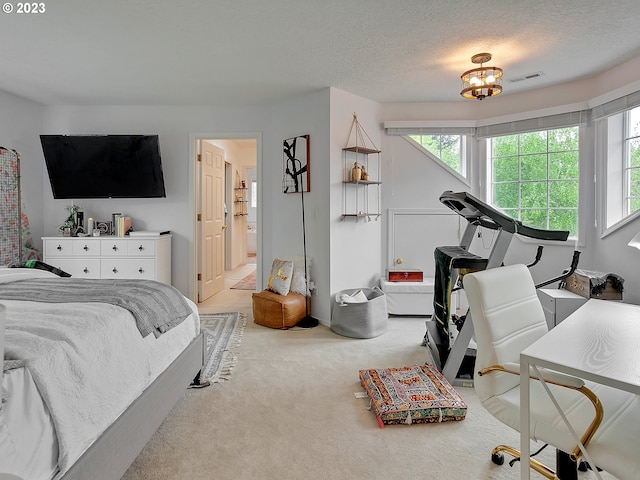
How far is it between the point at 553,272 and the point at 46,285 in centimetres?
437

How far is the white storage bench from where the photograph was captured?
13.1 ft

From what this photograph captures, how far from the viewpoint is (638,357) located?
43.7 inches

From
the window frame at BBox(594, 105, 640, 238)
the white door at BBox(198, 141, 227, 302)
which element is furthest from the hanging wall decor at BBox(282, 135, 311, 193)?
the window frame at BBox(594, 105, 640, 238)

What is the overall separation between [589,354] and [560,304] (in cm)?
227

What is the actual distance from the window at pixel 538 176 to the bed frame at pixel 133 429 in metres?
3.77

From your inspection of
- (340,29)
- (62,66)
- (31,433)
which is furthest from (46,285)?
(340,29)

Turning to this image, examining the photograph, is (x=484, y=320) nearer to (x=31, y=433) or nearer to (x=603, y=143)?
(x=31, y=433)

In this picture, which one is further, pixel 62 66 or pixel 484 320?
pixel 62 66

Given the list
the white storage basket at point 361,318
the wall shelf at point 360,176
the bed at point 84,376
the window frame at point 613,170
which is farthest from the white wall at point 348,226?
the window frame at point 613,170

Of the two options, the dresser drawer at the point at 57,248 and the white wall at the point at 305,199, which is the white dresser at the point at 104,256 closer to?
the dresser drawer at the point at 57,248

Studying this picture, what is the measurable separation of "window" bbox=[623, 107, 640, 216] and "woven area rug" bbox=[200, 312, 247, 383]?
12.3 ft

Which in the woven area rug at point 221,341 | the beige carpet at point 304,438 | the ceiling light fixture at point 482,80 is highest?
the ceiling light fixture at point 482,80

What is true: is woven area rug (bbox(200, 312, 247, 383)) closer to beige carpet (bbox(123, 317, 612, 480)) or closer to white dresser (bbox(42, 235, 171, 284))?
beige carpet (bbox(123, 317, 612, 480))

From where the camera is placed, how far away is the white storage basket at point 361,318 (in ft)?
11.1
